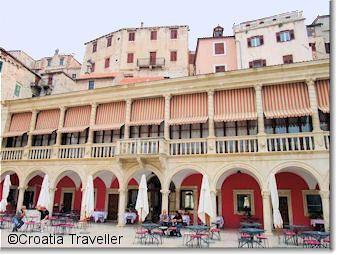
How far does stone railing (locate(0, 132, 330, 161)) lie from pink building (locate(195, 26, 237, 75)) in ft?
37.4

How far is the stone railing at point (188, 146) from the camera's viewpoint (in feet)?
49.0

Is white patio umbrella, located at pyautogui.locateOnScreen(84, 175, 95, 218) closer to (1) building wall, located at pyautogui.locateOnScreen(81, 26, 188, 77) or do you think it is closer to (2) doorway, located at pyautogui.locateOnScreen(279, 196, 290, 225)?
(2) doorway, located at pyautogui.locateOnScreen(279, 196, 290, 225)

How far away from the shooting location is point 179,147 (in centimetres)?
1544

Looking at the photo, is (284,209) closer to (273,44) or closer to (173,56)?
(273,44)

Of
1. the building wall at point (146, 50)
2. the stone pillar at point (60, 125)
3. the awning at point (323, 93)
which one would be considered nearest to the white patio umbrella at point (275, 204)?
the awning at point (323, 93)

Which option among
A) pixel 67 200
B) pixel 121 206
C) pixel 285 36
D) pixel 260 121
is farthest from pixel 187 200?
pixel 285 36

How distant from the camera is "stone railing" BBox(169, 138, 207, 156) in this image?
14922 millimetres

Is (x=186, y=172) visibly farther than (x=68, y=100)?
No

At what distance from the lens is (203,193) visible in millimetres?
12336

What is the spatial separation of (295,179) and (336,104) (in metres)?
8.40

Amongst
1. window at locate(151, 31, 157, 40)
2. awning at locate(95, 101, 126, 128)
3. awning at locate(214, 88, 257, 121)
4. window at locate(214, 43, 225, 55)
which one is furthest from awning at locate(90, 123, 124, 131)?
window at locate(151, 31, 157, 40)

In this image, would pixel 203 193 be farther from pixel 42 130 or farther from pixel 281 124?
pixel 42 130

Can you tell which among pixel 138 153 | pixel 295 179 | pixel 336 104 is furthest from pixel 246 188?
pixel 336 104

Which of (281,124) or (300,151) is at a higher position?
(281,124)
